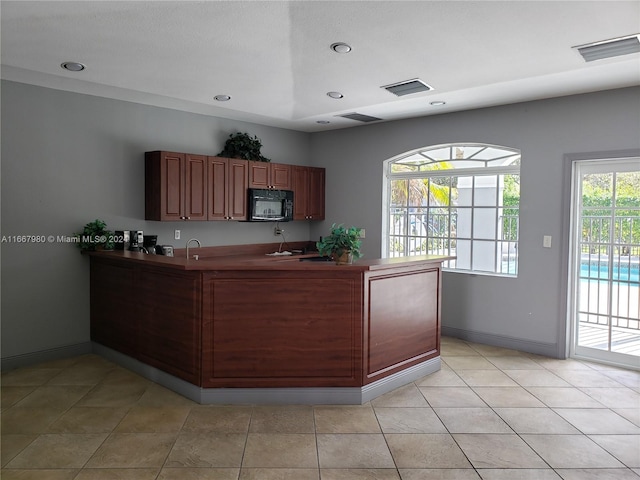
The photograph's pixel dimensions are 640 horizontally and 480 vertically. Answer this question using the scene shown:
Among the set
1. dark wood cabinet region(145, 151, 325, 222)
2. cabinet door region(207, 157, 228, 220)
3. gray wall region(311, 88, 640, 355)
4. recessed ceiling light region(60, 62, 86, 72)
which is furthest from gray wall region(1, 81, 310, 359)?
gray wall region(311, 88, 640, 355)

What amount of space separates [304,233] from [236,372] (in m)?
3.64

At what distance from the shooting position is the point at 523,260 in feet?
15.9

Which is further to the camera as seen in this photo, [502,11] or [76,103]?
[76,103]

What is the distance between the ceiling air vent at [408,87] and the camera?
4152 mm

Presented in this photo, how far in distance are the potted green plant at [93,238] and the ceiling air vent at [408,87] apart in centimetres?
307

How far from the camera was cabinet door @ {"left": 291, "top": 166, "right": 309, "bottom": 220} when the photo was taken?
20.8 ft

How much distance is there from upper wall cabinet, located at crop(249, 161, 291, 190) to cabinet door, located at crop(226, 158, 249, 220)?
10cm

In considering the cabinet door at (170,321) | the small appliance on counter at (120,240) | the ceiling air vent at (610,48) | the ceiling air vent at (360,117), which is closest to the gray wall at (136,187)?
the small appliance on counter at (120,240)

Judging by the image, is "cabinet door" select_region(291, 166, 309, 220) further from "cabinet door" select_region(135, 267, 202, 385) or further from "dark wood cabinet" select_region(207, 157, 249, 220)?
"cabinet door" select_region(135, 267, 202, 385)

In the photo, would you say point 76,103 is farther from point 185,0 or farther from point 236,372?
point 236,372

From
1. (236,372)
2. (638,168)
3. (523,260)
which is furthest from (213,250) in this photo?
(638,168)

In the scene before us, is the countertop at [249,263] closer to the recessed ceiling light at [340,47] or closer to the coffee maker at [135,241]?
the coffee maker at [135,241]

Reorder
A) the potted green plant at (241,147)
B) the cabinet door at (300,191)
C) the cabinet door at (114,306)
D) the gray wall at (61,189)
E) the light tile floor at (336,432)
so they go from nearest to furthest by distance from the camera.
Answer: the light tile floor at (336,432) < the cabinet door at (114,306) < the gray wall at (61,189) < the potted green plant at (241,147) < the cabinet door at (300,191)

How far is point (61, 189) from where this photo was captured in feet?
14.8
